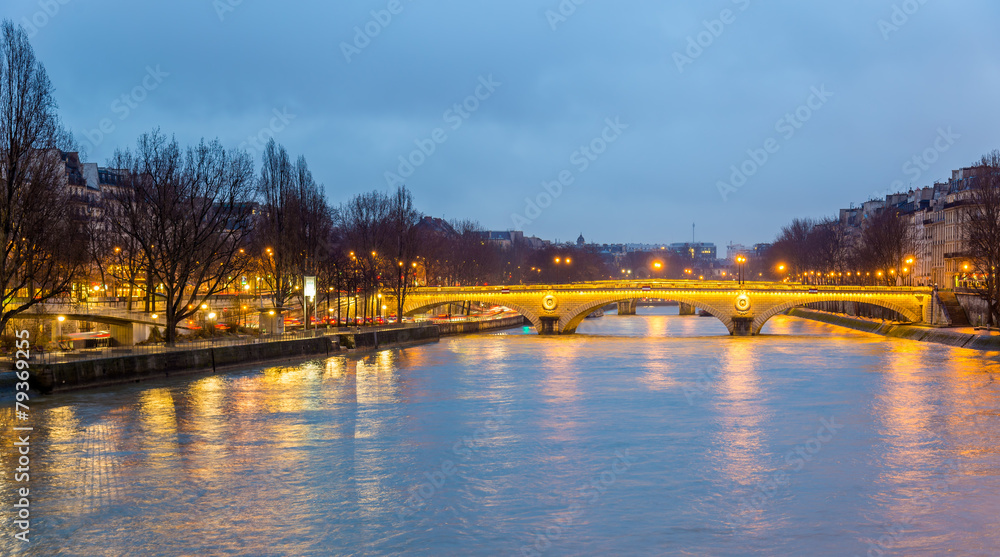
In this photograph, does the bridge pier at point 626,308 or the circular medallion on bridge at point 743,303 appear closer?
the circular medallion on bridge at point 743,303

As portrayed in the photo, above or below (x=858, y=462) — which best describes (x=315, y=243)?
above

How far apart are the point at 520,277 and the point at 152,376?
10291cm

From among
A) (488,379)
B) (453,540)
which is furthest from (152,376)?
(453,540)

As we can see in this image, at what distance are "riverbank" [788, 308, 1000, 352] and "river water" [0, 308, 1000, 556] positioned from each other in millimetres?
13047

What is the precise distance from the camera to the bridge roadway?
65375 millimetres

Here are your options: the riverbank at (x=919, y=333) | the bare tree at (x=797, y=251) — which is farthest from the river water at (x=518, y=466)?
the bare tree at (x=797, y=251)

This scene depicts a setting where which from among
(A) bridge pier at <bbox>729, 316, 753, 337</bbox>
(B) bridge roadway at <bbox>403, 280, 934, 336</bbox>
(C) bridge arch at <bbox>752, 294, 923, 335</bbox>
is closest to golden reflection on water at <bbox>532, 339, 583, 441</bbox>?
(B) bridge roadway at <bbox>403, 280, 934, 336</bbox>

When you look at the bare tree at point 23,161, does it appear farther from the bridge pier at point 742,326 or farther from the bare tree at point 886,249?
the bare tree at point 886,249

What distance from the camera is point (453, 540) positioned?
16953mm

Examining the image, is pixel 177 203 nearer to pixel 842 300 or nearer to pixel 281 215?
pixel 281 215

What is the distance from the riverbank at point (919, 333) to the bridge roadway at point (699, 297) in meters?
1.90

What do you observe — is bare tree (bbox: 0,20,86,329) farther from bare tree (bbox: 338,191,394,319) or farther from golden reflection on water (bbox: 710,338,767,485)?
bare tree (bbox: 338,191,394,319)

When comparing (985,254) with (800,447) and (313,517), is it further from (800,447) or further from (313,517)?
(313,517)

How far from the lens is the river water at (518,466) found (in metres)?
17.0
